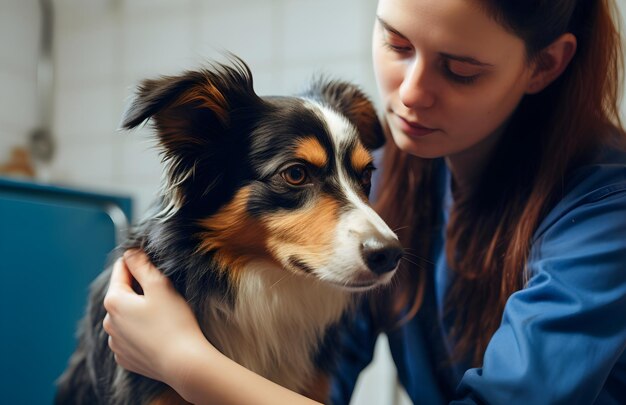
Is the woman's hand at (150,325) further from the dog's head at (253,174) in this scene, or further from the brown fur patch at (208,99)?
the brown fur patch at (208,99)

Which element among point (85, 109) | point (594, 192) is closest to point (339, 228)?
point (594, 192)

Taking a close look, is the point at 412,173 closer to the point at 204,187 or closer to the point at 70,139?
the point at 204,187

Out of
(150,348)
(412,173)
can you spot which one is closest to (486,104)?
(412,173)

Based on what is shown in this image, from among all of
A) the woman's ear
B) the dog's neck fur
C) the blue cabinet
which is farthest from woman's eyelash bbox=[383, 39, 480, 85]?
the blue cabinet

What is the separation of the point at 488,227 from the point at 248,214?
42 cm

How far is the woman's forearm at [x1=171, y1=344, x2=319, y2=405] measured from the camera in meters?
0.79

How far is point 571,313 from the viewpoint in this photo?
787mm

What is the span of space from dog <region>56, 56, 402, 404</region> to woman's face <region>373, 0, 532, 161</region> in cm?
9

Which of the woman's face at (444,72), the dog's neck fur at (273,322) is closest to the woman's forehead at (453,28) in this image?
the woman's face at (444,72)

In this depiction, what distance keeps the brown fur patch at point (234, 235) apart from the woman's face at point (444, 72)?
26 centimetres

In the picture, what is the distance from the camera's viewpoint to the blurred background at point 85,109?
4.61 feet

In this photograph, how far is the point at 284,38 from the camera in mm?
1833

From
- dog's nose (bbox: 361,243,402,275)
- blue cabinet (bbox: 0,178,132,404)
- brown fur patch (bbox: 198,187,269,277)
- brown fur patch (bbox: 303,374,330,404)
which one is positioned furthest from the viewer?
blue cabinet (bbox: 0,178,132,404)

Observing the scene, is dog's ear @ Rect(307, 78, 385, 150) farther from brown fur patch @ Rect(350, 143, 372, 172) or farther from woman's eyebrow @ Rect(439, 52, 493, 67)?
woman's eyebrow @ Rect(439, 52, 493, 67)
